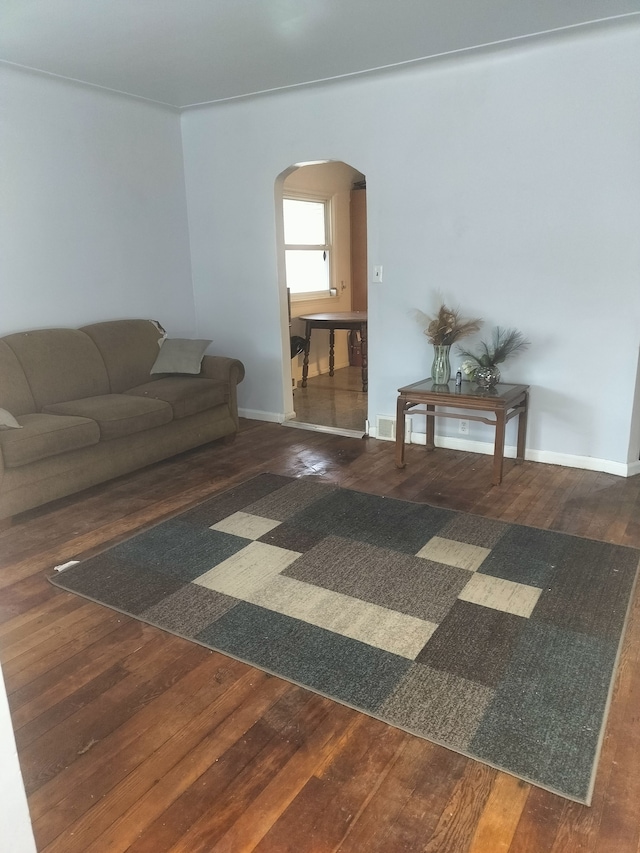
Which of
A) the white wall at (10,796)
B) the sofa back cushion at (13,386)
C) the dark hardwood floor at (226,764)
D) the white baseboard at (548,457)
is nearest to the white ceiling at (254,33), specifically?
the sofa back cushion at (13,386)

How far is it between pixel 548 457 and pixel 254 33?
3.00 meters

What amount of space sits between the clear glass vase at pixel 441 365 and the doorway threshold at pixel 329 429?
3.03ft

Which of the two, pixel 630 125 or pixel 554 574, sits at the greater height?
pixel 630 125

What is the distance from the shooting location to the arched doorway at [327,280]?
6000 millimetres

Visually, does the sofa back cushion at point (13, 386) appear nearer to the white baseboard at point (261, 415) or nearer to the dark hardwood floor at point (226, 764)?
the dark hardwood floor at point (226, 764)

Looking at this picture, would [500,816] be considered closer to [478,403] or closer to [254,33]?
[478,403]

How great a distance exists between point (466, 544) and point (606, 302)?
69.3 inches

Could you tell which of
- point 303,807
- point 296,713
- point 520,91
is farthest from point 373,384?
point 303,807

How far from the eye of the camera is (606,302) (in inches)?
141

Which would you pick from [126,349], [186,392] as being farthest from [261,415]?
[126,349]

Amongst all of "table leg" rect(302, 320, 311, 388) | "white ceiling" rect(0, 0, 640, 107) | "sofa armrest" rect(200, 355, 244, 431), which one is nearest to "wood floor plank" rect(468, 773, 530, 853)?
"white ceiling" rect(0, 0, 640, 107)

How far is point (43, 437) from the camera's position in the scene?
319cm

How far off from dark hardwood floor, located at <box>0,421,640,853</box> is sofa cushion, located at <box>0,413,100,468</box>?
730 millimetres

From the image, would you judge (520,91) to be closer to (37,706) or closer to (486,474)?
(486,474)
